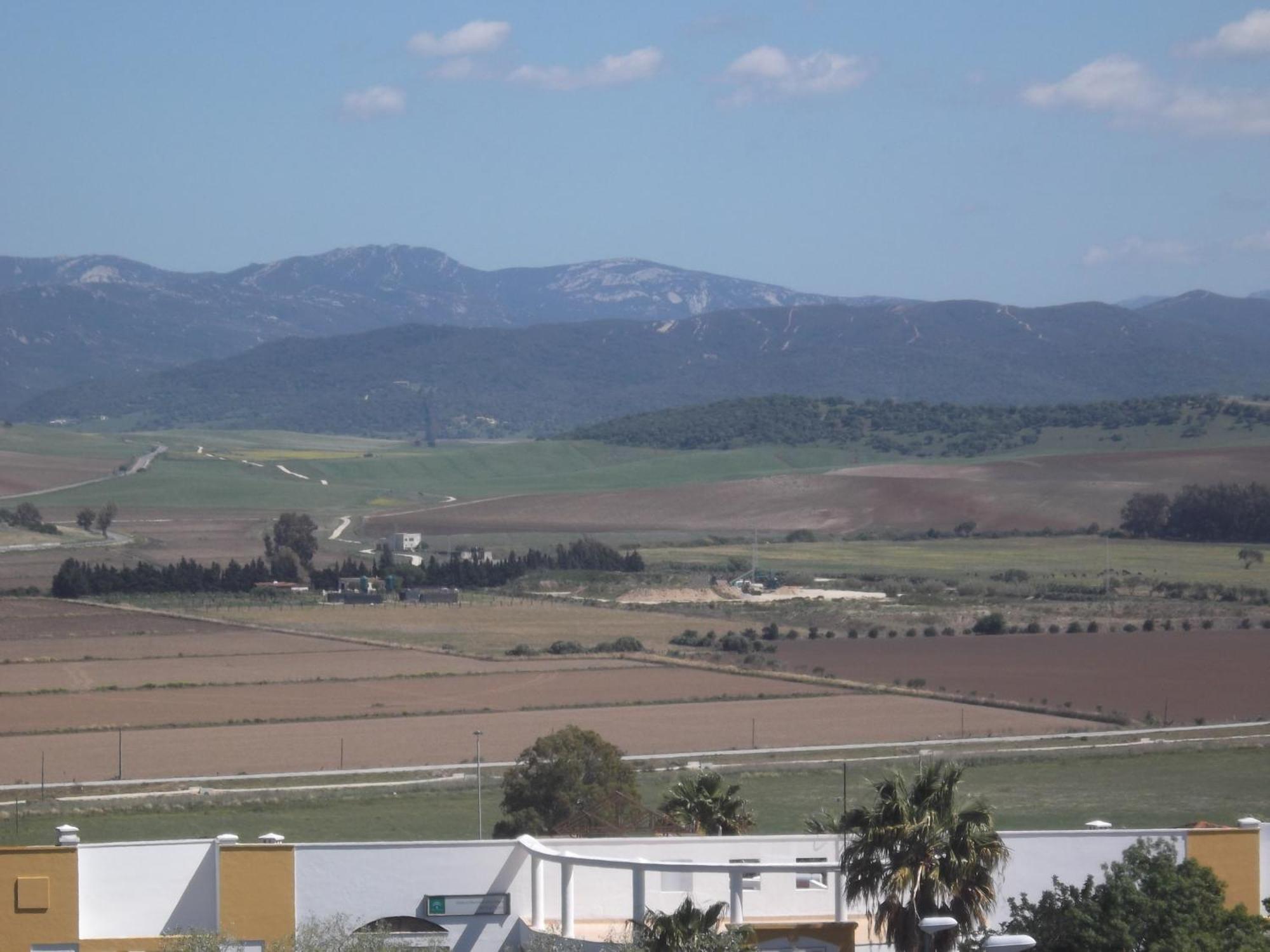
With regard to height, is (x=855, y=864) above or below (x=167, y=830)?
above

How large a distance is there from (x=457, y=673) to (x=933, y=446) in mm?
132480

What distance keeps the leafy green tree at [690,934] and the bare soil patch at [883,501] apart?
101 m

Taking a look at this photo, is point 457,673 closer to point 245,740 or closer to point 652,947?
point 245,740

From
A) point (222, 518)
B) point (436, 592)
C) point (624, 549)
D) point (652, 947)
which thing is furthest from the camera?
point (222, 518)

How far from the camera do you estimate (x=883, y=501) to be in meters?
125

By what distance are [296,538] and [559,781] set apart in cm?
7048

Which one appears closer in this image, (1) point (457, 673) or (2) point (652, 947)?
(2) point (652, 947)

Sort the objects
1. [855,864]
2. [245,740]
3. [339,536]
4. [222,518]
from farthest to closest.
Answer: [222,518] → [339,536] → [245,740] → [855,864]

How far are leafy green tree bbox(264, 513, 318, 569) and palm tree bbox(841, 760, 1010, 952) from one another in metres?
78.4

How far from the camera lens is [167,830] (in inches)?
1249

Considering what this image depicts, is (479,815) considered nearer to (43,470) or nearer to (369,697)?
(369,697)


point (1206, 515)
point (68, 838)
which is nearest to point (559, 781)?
point (68, 838)

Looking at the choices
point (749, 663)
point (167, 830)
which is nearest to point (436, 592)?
point (749, 663)

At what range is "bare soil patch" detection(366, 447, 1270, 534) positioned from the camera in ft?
394
